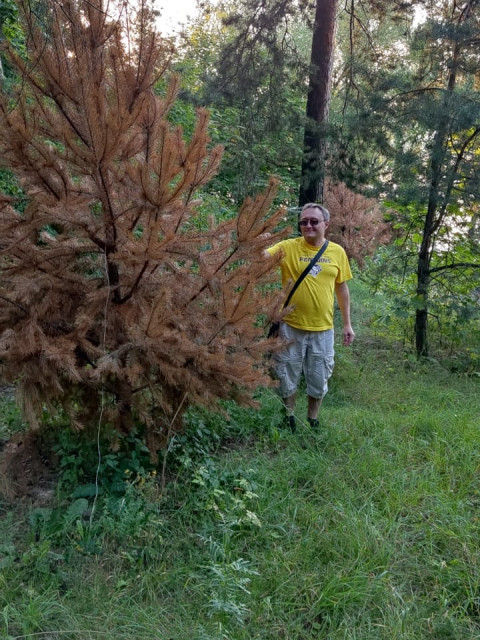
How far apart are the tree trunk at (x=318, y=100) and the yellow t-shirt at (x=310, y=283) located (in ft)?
8.15

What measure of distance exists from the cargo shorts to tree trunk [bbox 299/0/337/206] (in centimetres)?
282

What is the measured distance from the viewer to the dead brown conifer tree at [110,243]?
2.60 metres

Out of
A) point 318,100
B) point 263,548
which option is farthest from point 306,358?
point 318,100

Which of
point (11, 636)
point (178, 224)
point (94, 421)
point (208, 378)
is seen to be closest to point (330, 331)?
point (208, 378)

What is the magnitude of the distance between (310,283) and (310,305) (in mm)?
174

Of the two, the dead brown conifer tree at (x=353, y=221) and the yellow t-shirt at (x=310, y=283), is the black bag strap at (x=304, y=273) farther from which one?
the dead brown conifer tree at (x=353, y=221)

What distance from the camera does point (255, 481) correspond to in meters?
3.34

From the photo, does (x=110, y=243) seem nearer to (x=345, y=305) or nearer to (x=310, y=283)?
(x=310, y=283)

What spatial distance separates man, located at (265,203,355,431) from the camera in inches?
152

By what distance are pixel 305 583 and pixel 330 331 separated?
2.03 meters

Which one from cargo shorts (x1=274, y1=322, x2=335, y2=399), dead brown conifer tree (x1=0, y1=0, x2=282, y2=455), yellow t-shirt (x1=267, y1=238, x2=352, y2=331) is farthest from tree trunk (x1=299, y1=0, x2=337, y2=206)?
dead brown conifer tree (x1=0, y1=0, x2=282, y2=455)

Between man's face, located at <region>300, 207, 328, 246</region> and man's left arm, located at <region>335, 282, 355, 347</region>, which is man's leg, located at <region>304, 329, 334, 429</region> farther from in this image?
man's face, located at <region>300, 207, 328, 246</region>

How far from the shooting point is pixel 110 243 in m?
2.92

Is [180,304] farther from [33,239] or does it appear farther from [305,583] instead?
[305,583]
